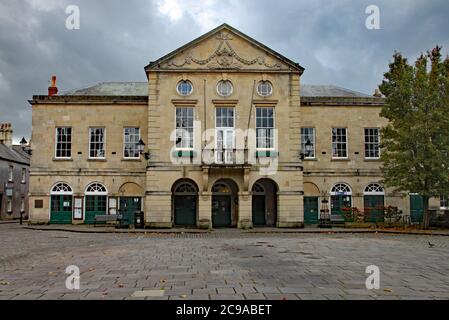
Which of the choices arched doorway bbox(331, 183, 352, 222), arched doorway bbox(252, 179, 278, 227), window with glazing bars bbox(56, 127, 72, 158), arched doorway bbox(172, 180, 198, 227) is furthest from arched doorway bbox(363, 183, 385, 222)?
window with glazing bars bbox(56, 127, 72, 158)

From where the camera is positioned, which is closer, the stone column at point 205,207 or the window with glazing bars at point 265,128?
the stone column at point 205,207

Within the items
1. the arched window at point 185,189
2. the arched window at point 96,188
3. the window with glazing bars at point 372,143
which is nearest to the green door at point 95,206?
the arched window at point 96,188

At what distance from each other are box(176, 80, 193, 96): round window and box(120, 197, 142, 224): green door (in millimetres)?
8058

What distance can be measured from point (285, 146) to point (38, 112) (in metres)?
17.1

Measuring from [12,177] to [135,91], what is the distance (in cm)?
1878

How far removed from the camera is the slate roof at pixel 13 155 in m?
44.0

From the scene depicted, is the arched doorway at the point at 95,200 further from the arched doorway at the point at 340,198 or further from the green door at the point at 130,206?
the arched doorway at the point at 340,198

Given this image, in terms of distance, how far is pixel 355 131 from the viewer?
31.7 m

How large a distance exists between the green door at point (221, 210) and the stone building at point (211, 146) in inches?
2.6

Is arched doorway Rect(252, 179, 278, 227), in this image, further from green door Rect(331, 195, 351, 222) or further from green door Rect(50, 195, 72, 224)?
green door Rect(50, 195, 72, 224)

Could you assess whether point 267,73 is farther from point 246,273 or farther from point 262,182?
point 246,273

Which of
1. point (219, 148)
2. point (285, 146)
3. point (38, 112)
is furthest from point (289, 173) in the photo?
point (38, 112)

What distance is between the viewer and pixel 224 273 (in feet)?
32.2
